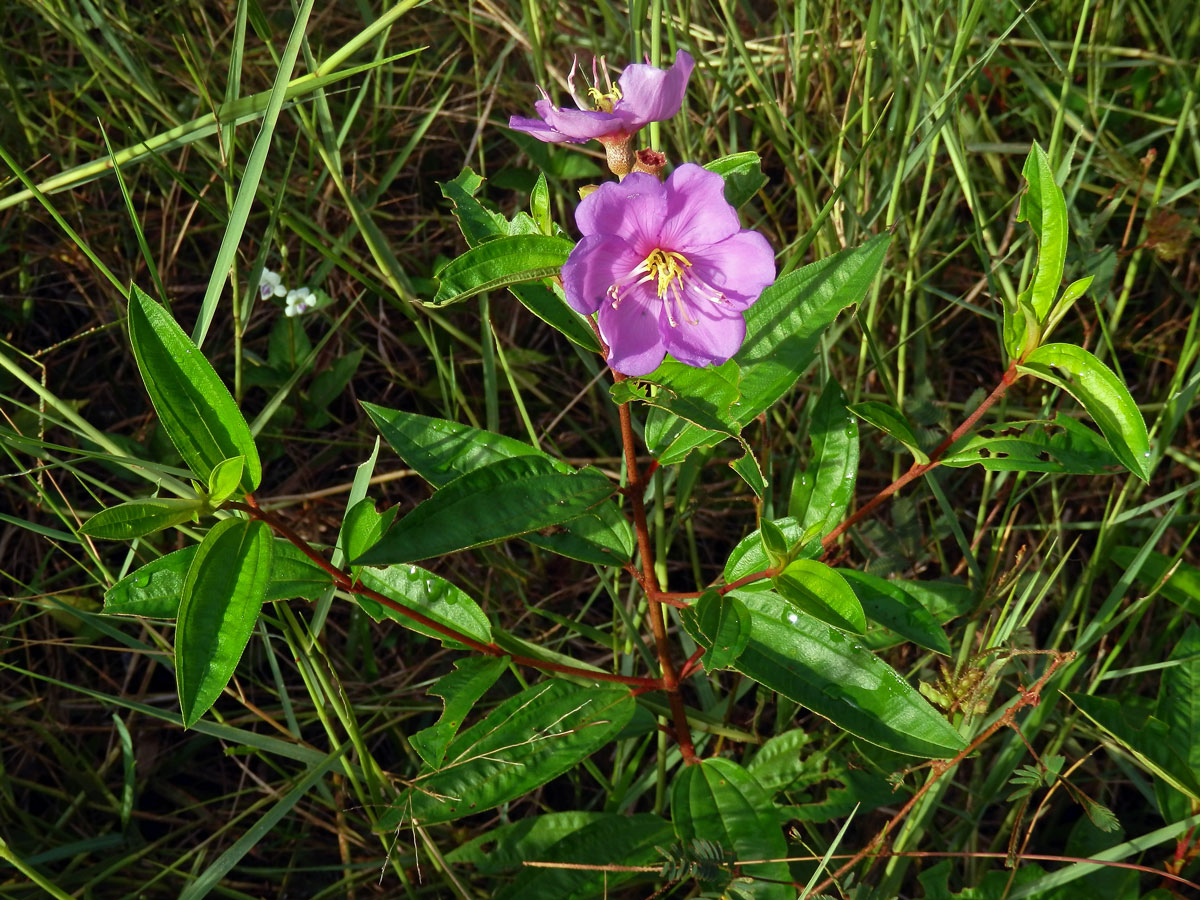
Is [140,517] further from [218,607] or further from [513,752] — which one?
[513,752]

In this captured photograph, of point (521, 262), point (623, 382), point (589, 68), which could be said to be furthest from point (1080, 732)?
point (589, 68)

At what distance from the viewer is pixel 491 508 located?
1.57 metres

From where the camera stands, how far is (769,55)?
9.05 feet

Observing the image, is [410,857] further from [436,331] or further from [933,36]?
[933,36]

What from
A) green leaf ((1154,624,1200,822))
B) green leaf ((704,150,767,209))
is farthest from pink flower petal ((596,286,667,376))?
green leaf ((1154,624,1200,822))

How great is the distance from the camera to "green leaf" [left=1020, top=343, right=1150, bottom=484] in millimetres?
1507

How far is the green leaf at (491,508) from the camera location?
1467 mm

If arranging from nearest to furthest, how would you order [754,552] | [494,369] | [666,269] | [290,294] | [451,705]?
[666,269], [451,705], [754,552], [494,369], [290,294]

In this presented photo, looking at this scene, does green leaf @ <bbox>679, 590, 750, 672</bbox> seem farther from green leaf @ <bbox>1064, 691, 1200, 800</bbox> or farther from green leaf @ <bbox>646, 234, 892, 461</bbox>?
green leaf @ <bbox>1064, 691, 1200, 800</bbox>

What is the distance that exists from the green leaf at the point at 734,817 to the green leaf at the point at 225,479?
0.96 m

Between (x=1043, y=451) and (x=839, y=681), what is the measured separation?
51 centimetres

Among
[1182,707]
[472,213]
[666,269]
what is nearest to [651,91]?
[666,269]

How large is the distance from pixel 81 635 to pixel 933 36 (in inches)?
87.8

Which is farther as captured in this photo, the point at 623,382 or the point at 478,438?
the point at 478,438
